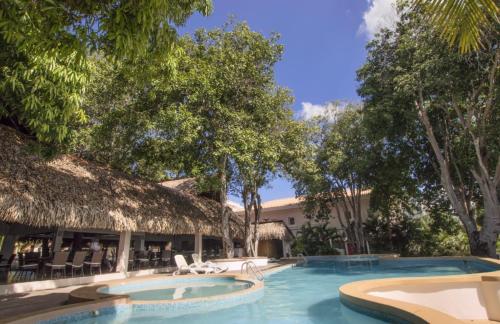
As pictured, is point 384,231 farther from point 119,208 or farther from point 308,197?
point 119,208

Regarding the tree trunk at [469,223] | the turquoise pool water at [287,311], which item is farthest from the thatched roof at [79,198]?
the tree trunk at [469,223]

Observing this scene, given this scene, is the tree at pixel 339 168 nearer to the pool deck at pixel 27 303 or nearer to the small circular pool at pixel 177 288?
the small circular pool at pixel 177 288

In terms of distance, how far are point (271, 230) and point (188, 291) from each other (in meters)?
12.8

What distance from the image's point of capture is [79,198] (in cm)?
1149

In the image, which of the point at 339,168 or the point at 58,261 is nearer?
the point at 58,261

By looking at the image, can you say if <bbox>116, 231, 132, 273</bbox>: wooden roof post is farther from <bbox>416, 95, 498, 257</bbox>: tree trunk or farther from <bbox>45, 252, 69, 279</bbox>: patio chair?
<bbox>416, 95, 498, 257</bbox>: tree trunk

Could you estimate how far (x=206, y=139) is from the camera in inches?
563

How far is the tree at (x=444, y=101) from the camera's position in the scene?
1249 centimetres

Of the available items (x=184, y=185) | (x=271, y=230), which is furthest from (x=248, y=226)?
(x=184, y=185)

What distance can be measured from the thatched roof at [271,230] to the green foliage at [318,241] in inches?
57.0

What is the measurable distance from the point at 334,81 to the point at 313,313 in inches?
621

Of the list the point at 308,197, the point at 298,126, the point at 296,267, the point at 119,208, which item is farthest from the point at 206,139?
the point at 308,197

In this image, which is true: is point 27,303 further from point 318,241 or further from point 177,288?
point 318,241

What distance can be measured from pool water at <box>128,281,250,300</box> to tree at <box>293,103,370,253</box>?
30.0 ft
